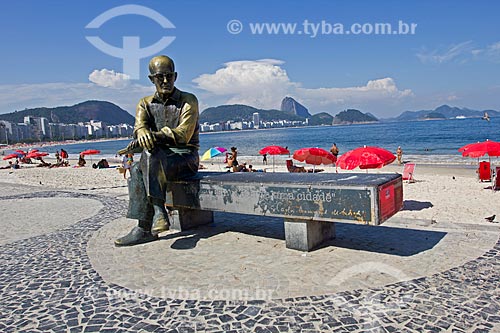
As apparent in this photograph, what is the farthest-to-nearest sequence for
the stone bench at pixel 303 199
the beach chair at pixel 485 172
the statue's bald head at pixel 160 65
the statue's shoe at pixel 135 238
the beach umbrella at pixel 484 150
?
the beach chair at pixel 485 172 < the beach umbrella at pixel 484 150 < the statue's shoe at pixel 135 238 < the statue's bald head at pixel 160 65 < the stone bench at pixel 303 199

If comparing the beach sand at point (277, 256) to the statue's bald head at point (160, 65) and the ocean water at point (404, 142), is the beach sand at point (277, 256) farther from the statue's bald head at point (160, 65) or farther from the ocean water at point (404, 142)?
the ocean water at point (404, 142)

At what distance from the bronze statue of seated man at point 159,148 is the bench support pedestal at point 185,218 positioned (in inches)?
23.0

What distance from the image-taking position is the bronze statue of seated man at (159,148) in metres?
5.44

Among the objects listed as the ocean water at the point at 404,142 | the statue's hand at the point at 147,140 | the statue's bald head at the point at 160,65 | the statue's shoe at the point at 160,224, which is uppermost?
the statue's bald head at the point at 160,65

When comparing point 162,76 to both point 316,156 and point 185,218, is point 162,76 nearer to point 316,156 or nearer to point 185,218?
point 185,218

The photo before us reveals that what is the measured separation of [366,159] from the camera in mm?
9125

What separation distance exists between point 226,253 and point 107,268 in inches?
61.2

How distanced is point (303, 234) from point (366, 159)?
4663mm

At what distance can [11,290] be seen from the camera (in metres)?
4.29

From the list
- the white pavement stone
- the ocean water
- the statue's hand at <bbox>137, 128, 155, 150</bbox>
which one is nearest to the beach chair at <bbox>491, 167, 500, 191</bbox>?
the white pavement stone

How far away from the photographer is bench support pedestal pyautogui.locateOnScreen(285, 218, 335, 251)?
16.7 feet

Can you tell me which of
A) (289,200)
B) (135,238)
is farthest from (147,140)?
(289,200)

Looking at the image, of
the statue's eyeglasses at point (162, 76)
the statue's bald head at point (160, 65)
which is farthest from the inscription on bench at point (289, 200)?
the statue's bald head at point (160, 65)

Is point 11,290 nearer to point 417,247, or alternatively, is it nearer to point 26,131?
point 417,247
